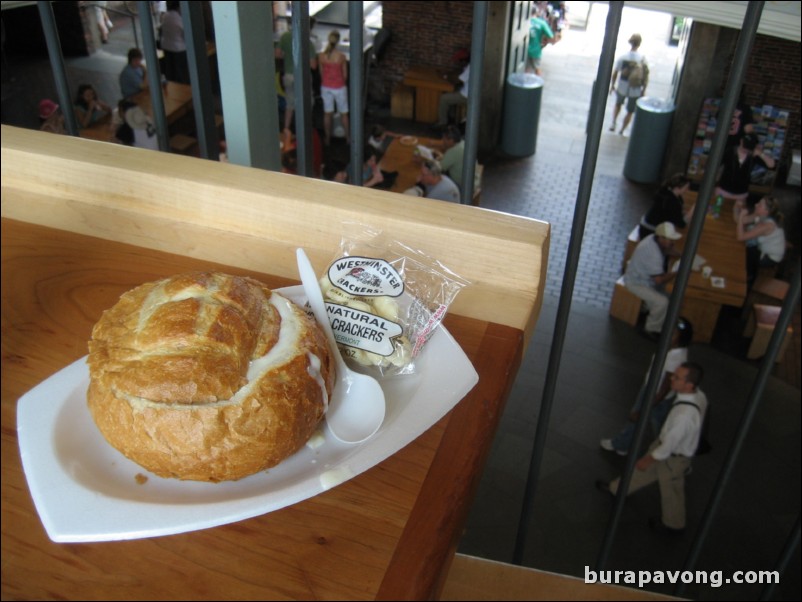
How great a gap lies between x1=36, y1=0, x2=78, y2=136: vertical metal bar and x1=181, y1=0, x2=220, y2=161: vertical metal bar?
0.20m

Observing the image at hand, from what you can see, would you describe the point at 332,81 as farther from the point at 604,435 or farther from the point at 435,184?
the point at 604,435

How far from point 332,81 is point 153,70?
278 inches

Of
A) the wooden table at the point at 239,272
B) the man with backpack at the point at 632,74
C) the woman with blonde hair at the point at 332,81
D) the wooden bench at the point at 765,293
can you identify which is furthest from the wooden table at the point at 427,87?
the wooden table at the point at 239,272

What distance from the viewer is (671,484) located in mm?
4184

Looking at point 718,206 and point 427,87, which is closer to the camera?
point 718,206

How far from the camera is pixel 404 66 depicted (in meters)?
9.59

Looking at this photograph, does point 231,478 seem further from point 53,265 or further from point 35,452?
point 53,265

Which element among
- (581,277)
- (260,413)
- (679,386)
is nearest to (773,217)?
(581,277)

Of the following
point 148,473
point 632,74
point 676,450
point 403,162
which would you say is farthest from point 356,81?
point 632,74

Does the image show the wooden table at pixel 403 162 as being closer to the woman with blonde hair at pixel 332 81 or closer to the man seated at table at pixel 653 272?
the woman with blonde hair at pixel 332 81

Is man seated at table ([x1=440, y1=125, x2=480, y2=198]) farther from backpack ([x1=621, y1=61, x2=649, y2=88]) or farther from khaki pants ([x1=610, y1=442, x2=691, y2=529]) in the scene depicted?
backpack ([x1=621, y1=61, x2=649, y2=88])

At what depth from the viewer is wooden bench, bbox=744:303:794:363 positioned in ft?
18.3

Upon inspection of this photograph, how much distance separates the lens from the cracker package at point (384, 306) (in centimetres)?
78

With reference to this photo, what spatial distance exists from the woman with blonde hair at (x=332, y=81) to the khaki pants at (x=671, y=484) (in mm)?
5336
